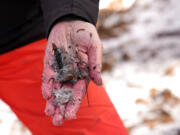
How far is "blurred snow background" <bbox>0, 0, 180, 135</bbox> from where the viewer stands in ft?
4.97

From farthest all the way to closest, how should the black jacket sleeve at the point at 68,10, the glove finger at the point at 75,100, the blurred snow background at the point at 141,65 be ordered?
1. the blurred snow background at the point at 141,65
2. the black jacket sleeve at the point at 68,10
3. the glove finger at the point at 75,100

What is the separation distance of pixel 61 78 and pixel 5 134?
3.21 ft

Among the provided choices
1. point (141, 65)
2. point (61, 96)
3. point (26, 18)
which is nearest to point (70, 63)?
point (61, 96)

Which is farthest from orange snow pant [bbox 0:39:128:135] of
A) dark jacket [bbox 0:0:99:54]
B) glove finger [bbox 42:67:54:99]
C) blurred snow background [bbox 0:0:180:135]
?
blurred snow background [bbox 0:0:180:135]

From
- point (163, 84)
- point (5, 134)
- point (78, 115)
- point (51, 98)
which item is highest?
point (51, 98)

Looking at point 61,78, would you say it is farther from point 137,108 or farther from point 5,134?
point 5,134

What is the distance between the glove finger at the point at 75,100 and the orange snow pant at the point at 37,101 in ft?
0.40

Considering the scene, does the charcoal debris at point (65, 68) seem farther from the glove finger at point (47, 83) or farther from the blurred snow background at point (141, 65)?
the blurred snow background at point (141, 65)

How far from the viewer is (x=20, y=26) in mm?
1097

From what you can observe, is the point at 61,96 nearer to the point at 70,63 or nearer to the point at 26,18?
the point at 70,63

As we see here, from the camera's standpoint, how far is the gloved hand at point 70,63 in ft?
2.73

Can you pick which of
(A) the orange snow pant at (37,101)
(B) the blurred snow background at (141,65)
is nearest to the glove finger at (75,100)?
(A) the orange snow pant at (37,101)

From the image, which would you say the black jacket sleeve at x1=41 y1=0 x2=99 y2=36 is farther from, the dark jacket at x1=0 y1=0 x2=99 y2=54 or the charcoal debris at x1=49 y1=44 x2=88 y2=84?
the charcoal debris at x1=49 y1=44 x2=88 y2=84

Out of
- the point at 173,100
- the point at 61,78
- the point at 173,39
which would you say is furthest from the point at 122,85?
the point at 61,78
